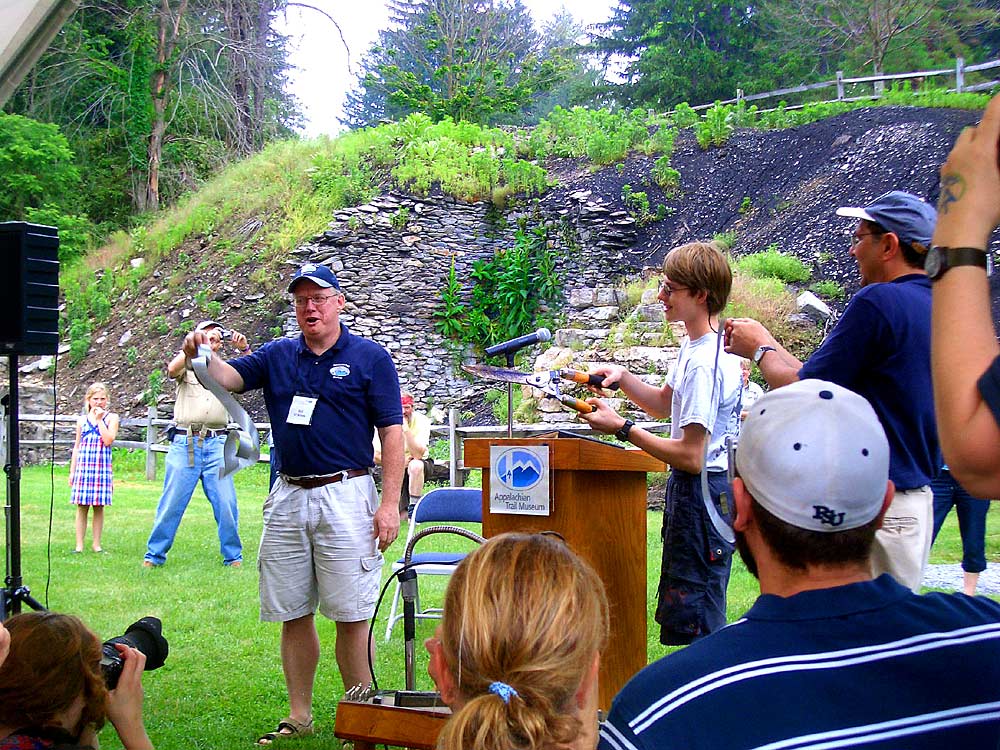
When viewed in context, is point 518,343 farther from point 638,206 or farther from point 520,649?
point 638,206

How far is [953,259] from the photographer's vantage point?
3.98 feet

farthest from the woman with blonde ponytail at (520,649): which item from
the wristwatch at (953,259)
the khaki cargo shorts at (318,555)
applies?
the khaki cargo shorts at (318,555)

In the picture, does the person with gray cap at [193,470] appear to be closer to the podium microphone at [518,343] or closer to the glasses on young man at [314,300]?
the glasses on young man at [314,300]

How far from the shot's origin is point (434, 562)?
4.95m

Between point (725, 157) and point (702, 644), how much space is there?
18.5m

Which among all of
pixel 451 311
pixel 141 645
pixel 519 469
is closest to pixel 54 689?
pixel 141 645

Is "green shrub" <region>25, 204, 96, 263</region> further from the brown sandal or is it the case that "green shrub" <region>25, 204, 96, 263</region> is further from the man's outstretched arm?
the man's outstretched arm

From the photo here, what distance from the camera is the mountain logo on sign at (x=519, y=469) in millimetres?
2975

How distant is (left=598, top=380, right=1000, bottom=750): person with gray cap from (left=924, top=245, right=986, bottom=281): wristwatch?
24 centimetres

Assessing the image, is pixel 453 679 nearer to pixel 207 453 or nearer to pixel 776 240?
pixel 207 453

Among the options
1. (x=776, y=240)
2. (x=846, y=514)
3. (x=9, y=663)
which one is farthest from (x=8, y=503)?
(x=776, y=240)

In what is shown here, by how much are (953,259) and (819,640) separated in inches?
20.9

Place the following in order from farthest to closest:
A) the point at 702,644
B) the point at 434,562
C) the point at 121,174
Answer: the point at 121,174
the point at 434,562
the point at 702,644

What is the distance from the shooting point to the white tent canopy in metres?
3.99
